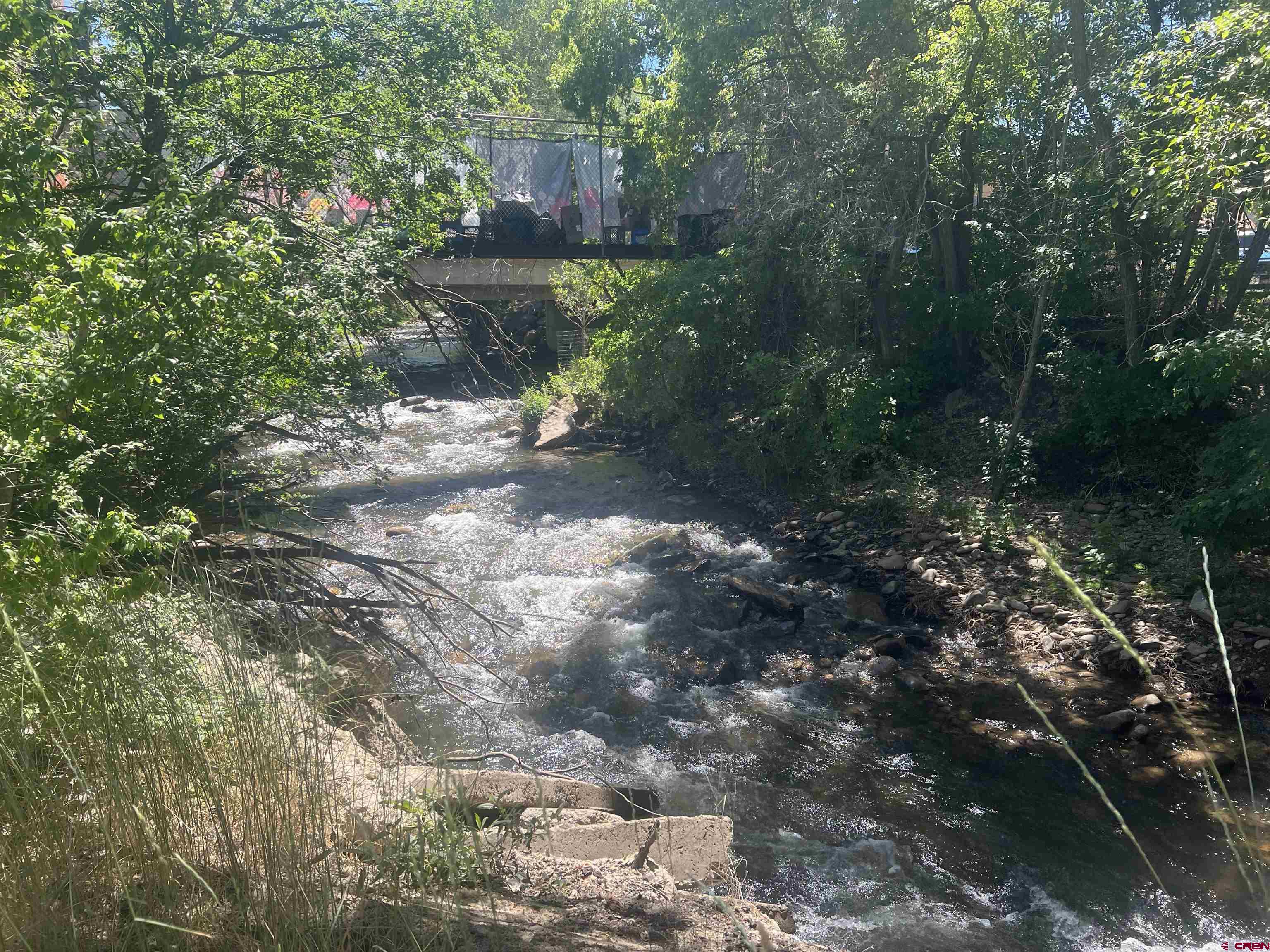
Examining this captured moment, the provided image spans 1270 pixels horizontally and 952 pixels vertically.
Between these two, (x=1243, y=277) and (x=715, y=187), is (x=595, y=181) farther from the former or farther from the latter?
(x=1243, y=277)

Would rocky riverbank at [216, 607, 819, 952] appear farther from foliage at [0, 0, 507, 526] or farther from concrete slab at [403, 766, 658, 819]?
foliage at [0, 0, 507, 526]

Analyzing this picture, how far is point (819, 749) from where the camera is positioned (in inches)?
281

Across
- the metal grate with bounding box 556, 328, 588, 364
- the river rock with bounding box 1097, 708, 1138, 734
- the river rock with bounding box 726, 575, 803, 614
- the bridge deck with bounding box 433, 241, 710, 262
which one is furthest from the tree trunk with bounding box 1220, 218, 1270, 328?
the metal grate with bounding box 556, 328, 588, 364

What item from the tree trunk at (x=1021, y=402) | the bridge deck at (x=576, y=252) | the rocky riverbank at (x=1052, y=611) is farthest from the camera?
the bridge deck at (x=576, y=252)

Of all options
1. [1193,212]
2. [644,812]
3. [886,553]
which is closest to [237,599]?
[644,812]

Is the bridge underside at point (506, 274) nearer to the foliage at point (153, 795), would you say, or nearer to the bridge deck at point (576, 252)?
the bridge deck at point (576, 252)

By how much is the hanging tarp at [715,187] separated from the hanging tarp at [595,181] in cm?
145

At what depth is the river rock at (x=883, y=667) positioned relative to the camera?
8320mm

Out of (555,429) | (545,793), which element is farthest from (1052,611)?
(555,429)

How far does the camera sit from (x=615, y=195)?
1764cm

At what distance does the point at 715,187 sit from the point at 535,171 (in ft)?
11.7

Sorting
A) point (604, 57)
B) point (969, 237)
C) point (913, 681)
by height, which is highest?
point (604, 57)

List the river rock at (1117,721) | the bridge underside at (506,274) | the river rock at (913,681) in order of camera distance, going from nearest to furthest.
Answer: the river rock at (1117,721) < the river rock at (913,681) < the bridge underside at (506,274)

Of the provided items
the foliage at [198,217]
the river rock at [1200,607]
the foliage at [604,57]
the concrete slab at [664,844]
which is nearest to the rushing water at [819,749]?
the concrete slab at [664,844]
